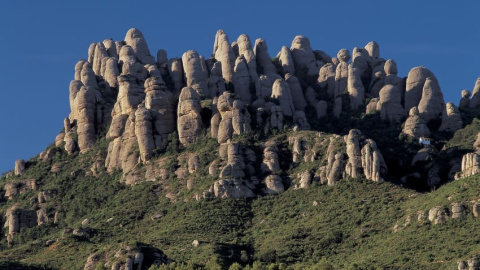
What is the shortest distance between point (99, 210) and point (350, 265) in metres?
41.8

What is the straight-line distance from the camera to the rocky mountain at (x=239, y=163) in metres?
134

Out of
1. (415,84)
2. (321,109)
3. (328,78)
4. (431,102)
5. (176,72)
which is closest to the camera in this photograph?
(431,102)

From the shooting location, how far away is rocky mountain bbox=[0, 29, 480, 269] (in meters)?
134

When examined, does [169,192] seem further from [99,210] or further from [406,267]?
[406,267]

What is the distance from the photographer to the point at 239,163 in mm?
150000

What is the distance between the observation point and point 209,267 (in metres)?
124

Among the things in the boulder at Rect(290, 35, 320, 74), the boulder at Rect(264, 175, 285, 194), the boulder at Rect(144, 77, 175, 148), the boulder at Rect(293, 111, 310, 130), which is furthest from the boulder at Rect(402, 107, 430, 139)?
the boulder at Rect(144, 77, 175, 148)

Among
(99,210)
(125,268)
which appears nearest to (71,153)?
(99,210)

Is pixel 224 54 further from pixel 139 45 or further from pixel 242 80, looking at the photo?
pixel 139 45

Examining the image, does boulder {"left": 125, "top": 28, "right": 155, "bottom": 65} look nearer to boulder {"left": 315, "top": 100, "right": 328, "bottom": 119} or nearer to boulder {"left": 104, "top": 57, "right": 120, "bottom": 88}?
boulder {"left": 104, "top": 57, "right": 120, "bottom": 88}

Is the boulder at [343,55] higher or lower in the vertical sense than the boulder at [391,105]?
higher

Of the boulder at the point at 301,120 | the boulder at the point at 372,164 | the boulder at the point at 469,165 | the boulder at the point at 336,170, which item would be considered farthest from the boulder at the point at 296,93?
the boulder at the point at 469,165

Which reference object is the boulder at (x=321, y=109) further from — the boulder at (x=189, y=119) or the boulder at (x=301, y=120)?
the boulder at (x=189, y=119)

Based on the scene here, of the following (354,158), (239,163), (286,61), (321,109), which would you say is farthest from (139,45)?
(354,158)
